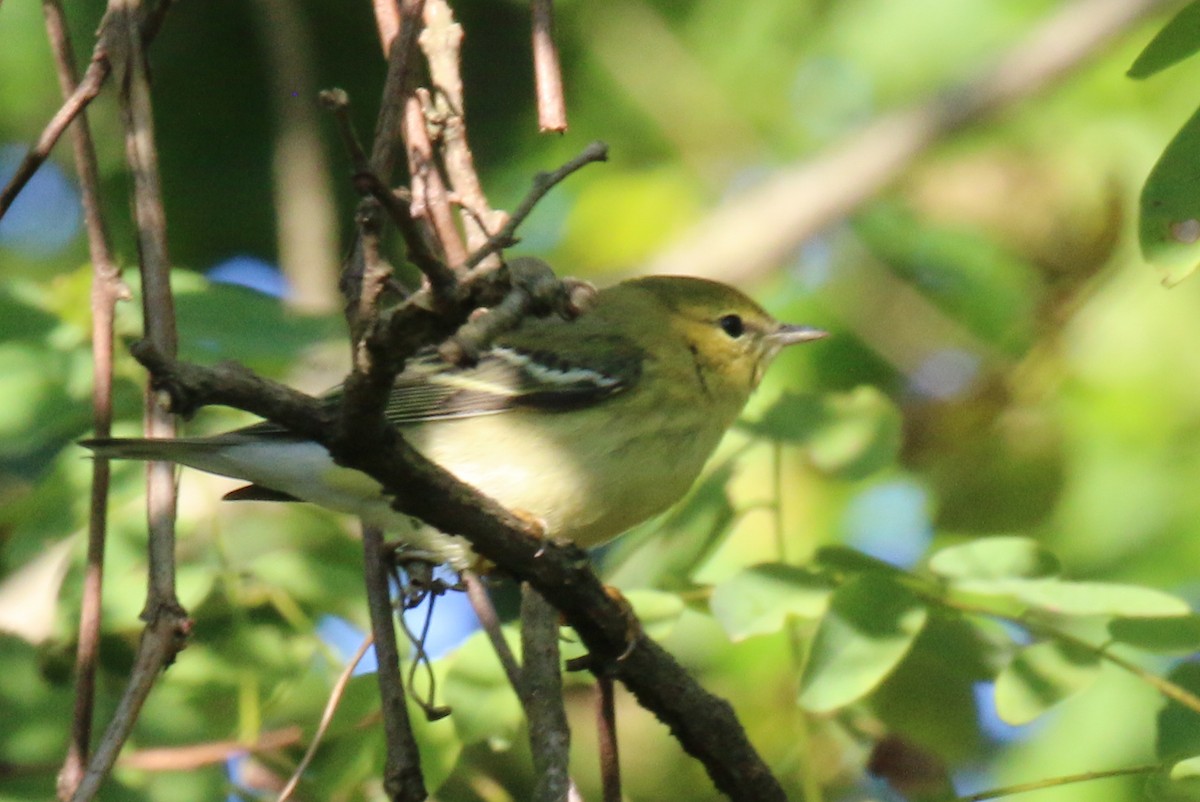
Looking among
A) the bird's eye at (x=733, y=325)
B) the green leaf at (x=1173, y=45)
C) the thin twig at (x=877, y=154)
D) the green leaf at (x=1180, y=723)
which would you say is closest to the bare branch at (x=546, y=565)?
the green leaf at (x=1180, y=723)

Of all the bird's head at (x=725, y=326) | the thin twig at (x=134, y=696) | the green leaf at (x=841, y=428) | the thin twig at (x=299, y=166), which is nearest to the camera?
the thin twig at (x=134, y=696)

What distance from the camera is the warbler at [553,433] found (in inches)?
128

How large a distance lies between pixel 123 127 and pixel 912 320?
3791 millimetres

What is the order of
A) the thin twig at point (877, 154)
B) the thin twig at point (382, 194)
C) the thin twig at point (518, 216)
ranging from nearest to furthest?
the thin twig at point (382, 194), the thin twig at point (518, 216), the thin twig at point (877, 154)

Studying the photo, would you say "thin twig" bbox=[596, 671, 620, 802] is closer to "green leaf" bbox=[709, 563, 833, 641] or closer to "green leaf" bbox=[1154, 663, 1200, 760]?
"green leaf" bbox=[709, 563, 833, 641]

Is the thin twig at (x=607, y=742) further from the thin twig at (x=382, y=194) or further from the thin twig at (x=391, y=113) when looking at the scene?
the thin twig at (x=382, y=194)

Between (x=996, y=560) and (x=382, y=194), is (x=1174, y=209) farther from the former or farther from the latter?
(x=382, y=194)

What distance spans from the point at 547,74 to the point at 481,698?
1487 millimetres

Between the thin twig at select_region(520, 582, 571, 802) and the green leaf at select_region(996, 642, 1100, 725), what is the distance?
0.98 meters

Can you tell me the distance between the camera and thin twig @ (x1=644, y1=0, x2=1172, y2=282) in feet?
18.2

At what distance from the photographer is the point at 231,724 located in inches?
132

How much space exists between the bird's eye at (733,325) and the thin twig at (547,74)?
6.80 ft

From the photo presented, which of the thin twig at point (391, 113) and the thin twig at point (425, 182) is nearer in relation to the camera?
the thin twig at point (391, 113)

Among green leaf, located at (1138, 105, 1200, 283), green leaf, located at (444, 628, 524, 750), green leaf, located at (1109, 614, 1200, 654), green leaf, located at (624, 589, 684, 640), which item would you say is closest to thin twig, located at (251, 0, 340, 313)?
green leaf, located at (444, 628, 524, 750)
